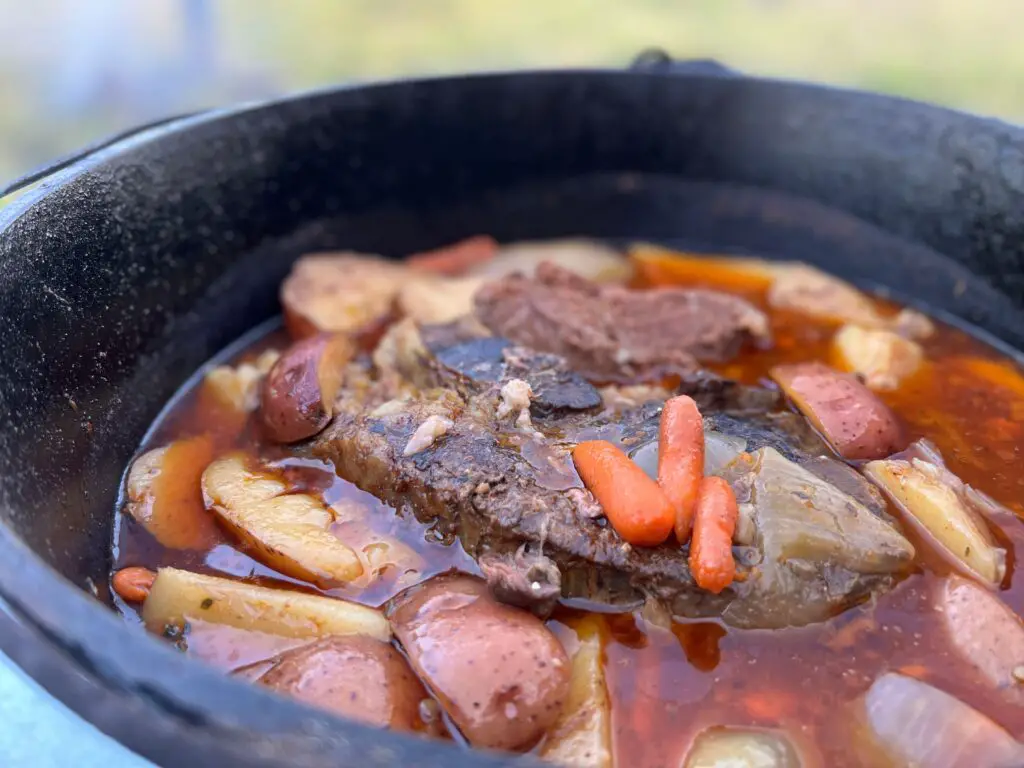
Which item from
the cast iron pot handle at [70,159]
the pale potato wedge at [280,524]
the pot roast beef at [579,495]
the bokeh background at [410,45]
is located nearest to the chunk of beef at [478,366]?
the pot roast beef at [579,495]

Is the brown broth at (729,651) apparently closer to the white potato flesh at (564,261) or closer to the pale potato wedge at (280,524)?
the pale potato wedge at (280,524)

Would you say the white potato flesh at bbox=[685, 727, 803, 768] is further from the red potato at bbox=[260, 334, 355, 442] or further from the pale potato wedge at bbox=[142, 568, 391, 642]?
the red potato at bbox=[260, 334, 355, 442]

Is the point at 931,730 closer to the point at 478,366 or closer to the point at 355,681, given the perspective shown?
the point at 355,681

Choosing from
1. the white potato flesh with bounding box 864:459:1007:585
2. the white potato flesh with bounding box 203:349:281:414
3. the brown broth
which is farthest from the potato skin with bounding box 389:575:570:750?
the white potato flesh with bounding box 203:349:281:414

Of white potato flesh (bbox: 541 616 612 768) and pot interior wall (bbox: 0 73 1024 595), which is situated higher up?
pot interior wall (bbox: 0 73 1024 595)

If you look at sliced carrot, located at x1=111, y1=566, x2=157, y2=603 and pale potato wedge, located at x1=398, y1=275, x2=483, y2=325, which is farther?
pale potato wedge, located at x1=398, y1=275, x2=483, y2=325

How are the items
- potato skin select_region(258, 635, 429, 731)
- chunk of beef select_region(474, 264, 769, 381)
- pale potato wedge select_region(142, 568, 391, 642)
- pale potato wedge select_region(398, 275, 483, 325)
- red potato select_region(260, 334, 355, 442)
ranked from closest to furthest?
1. potato skin select_region(258, 635, 429, 731)
2. pale potato wedge select_region(142, 568, 391, 642)
3. red potato select_region(260, 334, 355, 442)
4. chunk of beef select_region(474, 264, 769, 381)
5. pale potato wedge select_region(398, 275, 483, 325)

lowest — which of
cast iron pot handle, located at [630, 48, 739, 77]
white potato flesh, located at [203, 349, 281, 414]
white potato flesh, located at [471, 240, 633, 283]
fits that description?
white potato flesh, located at [203, 349, 281, 414]

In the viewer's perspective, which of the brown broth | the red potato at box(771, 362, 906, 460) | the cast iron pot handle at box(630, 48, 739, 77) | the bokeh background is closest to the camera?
the brown broth

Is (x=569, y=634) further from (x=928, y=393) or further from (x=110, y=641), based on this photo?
(x=928, y=393)
